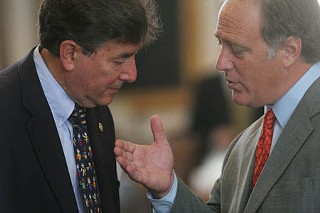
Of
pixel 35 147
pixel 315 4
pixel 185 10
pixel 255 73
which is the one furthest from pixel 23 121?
pixel 185 10

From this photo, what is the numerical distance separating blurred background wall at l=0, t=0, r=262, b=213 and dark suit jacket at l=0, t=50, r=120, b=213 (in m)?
4.72

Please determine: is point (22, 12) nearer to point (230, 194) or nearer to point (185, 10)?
point (185, 10)

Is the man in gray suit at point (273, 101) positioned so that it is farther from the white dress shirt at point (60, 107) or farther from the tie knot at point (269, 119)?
the white dress shirt at point (60, 107)

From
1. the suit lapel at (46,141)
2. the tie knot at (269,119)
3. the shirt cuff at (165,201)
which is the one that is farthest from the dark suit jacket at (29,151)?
the tie knot at (269,119)

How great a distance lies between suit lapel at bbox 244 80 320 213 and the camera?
3.06 metres

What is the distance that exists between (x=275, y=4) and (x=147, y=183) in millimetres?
846

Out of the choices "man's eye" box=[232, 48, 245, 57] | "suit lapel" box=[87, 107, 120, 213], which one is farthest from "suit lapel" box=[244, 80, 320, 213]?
"suit lapel" box=[87, 107, 120, 213]

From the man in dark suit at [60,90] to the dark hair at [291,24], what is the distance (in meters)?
0.48

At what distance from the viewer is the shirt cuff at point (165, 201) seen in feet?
10.9

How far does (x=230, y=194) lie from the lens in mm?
3420

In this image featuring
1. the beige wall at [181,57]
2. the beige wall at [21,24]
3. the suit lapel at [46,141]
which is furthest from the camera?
the beige wall at [21,24]

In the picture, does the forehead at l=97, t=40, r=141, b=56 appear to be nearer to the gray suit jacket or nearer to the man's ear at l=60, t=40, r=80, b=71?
the man's ear at l=60, t=40, r=80, b=71

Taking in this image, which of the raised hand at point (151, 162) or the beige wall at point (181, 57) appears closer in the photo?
the raised hand at point (151, 162)

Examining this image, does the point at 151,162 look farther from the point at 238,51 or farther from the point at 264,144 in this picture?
the point at 238,51
